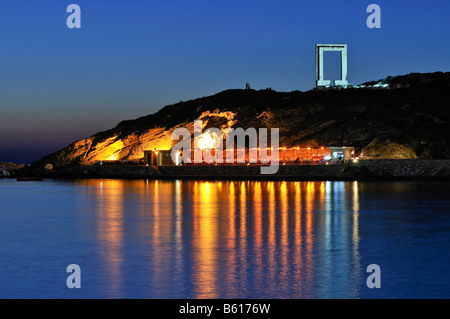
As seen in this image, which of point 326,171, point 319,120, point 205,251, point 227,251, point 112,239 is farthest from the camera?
point 319,120

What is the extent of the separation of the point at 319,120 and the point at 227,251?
328 feet

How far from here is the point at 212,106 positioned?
14262cm

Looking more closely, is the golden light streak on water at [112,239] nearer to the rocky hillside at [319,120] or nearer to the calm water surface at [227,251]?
the calm water surface at [227,251]

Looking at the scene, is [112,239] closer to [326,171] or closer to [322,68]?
[326,171]

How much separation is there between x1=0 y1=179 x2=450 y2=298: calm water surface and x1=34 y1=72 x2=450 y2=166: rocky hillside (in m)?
62.9

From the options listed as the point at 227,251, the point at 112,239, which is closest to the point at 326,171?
the point at 112,239

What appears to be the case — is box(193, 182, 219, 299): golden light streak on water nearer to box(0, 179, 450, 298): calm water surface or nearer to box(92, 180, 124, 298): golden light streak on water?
box(0, 179, 450, 298): calm water surface

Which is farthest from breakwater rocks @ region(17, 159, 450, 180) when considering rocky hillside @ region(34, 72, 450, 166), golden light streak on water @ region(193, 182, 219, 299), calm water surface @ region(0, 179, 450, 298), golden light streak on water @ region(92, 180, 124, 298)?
golden light streak on water @ region(193, 182, 219, 299)

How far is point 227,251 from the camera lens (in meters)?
22.7

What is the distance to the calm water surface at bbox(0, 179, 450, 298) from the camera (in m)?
16.7

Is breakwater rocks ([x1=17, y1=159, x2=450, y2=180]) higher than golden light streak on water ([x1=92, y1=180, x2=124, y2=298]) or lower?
higher
